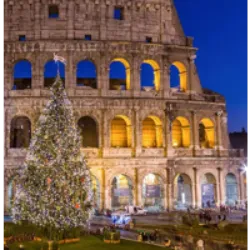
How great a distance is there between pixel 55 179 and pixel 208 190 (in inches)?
814

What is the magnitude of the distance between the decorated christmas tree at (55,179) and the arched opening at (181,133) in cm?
1652

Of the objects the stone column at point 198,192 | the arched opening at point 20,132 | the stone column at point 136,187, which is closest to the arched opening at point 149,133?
the stone column at point 136,187

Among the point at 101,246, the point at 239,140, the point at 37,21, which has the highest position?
the point at 37,21

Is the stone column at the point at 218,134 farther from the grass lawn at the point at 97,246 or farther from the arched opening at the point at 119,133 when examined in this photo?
the grass lawn at the point at 97,246

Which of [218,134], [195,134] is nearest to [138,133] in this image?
[195,134]

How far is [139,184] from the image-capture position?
35.2 m

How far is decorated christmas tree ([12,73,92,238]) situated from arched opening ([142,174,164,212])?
47.2 feet

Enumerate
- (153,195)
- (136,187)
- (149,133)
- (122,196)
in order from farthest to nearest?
(149,133)
(153,195)
(122,196)
(136,187)

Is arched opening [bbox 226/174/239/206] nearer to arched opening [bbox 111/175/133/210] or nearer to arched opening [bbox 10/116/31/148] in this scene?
arched opening [bbox 111/175/133/210]

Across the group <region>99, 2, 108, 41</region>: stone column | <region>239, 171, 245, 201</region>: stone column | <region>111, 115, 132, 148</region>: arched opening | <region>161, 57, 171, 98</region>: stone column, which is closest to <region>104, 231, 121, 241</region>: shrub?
<region>111, 115, 132, 148</region>: arched opening

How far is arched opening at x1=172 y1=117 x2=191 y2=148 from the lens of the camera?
3762cm

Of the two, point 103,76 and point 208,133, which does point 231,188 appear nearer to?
point 208,133

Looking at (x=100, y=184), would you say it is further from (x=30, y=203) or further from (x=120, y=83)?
(x=30, y=203)

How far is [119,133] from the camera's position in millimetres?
37344
